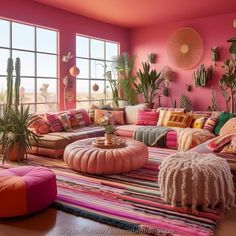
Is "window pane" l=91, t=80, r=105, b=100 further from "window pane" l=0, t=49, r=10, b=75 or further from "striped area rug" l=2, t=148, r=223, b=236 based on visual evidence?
"striped area rug" l=2, t=148, r=223, b=236

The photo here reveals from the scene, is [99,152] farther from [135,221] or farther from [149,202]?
[135,221]

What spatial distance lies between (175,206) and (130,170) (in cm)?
124

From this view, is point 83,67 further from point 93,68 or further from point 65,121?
point 65,121

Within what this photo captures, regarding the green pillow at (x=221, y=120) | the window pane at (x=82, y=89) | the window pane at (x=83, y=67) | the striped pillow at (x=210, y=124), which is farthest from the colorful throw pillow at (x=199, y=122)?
the window pane at (x=83, y=67)

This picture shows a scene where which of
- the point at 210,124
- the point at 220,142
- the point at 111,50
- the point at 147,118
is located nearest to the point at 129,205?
the point at 220,142

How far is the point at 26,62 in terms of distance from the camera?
620 centimetres

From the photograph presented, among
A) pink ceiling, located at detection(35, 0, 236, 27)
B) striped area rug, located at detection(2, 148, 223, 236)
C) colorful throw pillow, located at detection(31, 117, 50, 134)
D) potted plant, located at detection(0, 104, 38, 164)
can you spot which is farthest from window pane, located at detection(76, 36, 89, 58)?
striped area rug, located at detection(2, 148, 223, 236)

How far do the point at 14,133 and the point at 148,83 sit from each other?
3.95 m

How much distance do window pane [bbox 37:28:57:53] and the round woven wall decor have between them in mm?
3086

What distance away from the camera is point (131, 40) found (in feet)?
28.7

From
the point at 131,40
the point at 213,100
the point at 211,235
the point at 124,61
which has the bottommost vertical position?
the point at 211,235

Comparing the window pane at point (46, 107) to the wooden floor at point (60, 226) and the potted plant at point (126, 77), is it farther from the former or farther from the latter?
→ the wooden floor at point (60, 226)

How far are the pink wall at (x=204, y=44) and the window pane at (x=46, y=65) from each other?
9.17 ft

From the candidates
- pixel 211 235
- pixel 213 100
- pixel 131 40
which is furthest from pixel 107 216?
pixel 131 40
